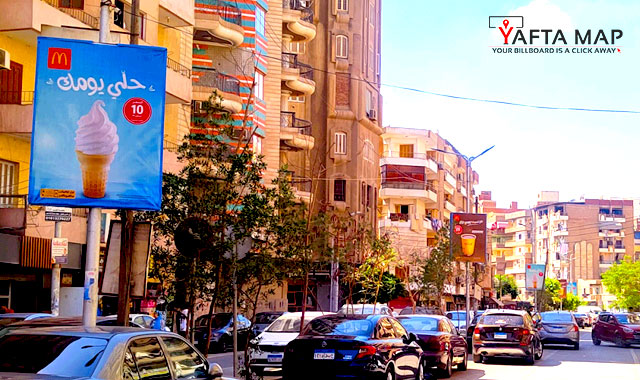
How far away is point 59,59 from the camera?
45.8 ft

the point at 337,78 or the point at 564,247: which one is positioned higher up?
the point at 337,78

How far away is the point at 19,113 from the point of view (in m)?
28.2

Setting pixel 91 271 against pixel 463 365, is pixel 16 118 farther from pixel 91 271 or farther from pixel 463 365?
pixel 91 271

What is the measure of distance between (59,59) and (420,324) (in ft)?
43.0

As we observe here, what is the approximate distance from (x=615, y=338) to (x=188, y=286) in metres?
34.2

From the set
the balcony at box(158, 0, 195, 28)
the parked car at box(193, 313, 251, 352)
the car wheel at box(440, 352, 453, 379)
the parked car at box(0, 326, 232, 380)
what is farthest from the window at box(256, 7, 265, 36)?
the parked car at box(0, 326, 232, 380)

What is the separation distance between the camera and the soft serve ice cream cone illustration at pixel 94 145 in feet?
45.7

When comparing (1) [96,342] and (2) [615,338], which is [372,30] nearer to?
(2) [615,338]

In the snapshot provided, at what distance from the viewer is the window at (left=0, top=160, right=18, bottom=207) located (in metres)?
28.9

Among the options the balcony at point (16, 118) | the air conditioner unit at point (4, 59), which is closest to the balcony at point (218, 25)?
the balcony at point (16, 118)

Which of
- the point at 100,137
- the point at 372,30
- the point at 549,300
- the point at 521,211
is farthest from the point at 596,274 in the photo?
the point at 100,137

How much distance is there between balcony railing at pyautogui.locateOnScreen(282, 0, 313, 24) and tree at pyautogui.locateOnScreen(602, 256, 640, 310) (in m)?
68.1

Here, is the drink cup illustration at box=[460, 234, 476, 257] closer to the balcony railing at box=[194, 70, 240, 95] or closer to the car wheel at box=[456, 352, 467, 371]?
the balcony railing at box=[194, 70, 240, 95]

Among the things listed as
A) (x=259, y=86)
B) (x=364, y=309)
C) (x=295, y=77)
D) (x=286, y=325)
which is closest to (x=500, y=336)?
(x=286, y=325)
